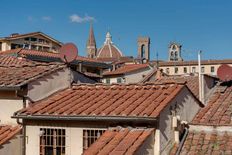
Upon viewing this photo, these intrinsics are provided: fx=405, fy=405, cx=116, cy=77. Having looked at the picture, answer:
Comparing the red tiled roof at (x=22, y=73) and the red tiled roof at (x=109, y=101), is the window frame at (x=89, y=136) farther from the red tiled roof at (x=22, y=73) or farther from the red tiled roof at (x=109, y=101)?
the red tiled roof at (x=22, y=73)

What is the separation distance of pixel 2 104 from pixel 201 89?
7.57 metres

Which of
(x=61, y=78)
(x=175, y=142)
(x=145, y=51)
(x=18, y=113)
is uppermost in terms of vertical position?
(x=145, y=51)

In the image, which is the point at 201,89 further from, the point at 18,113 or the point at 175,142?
the point at 18,113

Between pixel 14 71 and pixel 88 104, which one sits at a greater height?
pixel 14 71

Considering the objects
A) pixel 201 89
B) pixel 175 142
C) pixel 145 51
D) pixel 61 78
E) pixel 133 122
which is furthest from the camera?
pixel 145 51

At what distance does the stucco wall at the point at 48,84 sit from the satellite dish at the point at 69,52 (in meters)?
0.46

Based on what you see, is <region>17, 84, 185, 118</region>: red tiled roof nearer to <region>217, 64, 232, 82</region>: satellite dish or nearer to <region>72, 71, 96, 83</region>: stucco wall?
<region>72, 71, 96, 83</region>: stucco wall

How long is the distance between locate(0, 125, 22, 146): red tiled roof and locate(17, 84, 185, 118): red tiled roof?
590 mm

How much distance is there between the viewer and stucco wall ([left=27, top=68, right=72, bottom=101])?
12742 millimetres

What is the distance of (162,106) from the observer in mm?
10703

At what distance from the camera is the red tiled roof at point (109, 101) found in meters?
10.9

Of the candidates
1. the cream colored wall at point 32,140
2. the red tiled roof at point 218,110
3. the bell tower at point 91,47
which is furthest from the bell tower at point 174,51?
the cream colored wall at point 32,140

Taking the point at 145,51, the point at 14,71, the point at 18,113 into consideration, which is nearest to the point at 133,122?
the point at 18,113

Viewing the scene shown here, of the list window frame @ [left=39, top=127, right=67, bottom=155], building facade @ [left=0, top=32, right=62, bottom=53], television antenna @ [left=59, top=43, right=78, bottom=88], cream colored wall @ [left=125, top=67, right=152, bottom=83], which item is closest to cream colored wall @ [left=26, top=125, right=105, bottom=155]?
window frame @ [left=39, top=127, right=67, bottom=155]
